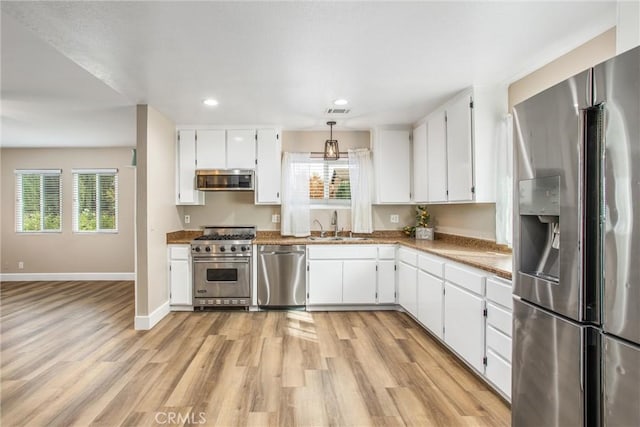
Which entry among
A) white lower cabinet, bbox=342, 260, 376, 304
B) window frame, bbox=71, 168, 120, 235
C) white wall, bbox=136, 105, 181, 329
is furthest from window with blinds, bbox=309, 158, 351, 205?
window frame, bbox=71, 168, 120, 235

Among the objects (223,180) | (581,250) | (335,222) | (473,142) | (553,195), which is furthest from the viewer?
(335,222)

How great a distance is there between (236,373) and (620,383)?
7.66ft

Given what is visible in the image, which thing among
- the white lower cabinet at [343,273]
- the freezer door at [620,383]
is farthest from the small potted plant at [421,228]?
the freezer door at [620,383]

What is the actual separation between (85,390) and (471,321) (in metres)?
2.79

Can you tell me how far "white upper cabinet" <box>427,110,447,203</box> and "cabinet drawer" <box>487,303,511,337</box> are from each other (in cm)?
154

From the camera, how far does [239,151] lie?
14.9 ft

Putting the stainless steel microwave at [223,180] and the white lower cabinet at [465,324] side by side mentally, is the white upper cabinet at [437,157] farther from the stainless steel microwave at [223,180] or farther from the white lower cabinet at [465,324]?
the stainless steel microwave at [223,180]

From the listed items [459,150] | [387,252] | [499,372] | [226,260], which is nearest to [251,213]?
[226,260]

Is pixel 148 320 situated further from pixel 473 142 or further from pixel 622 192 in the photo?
pixel 622 192

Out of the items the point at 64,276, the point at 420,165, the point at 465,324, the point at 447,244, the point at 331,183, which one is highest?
the point at 420,165

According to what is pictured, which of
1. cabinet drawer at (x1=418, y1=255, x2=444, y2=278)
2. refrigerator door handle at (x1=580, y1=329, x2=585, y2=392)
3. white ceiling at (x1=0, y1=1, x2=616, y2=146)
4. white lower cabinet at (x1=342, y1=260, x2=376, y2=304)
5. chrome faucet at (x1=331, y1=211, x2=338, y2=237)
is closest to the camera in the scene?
refrigerator door handle at (x1=580, y1=329, x2=585, y2=392)

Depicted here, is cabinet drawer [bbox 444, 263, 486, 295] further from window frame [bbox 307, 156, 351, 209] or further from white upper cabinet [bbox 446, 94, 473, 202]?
window frame [bbox 307, 156, 351, 209]

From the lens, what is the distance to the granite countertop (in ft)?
8.08

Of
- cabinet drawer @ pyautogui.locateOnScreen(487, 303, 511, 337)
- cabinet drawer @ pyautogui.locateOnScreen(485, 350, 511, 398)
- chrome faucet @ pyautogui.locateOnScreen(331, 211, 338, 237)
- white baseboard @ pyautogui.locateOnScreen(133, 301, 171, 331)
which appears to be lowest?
white baseboard @ pyautogui.locateOnScreen(133, 301, 171, 331)
